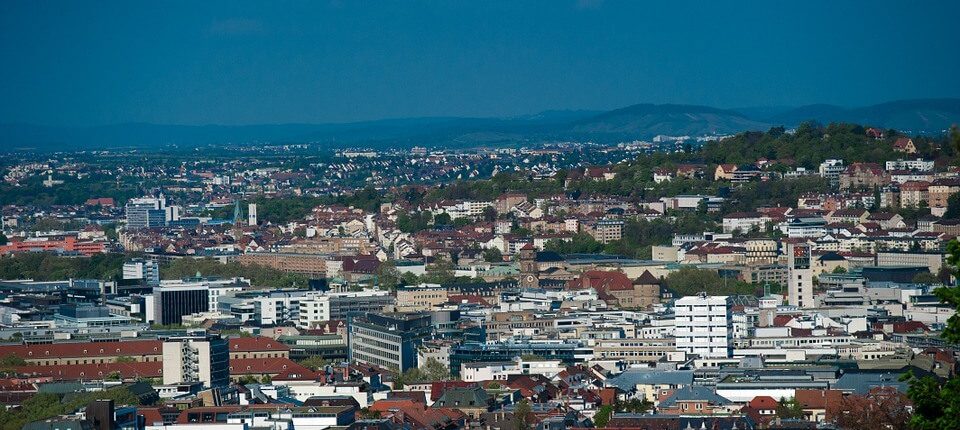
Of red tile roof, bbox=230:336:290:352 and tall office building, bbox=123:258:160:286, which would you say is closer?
red tile roof, bbox=230:336:290:352

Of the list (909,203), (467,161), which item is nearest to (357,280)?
(909,203)

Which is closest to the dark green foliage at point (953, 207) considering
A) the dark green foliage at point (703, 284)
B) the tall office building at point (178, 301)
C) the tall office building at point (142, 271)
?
the dark green foliage at point (703, 284)

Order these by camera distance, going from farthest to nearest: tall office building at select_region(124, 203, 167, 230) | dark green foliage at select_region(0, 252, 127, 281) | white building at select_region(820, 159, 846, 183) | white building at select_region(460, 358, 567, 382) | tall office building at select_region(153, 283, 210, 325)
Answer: tall office building at select_region(124, 203, 167, 230) < white building at select_region(820, 159, 846, 183) < dark green foliage at select_region(0, 252, 127, 281) < tall office building at select_region(153, 283, 210, 325) < white building at select_region(460, 358, 567, 382)

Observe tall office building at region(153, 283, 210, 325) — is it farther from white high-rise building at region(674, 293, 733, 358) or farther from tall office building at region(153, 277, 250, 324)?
white high-rise building at region(674, 293, 733, 358)

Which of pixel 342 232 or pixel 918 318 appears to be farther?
pixel 342 232

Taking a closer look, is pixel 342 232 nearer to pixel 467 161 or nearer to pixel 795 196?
pixel 795 196

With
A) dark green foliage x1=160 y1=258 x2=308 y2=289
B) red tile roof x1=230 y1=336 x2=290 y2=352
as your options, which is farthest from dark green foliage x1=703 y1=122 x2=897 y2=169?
red tile roof x1=230 y1=336 x2=290 y2=352
